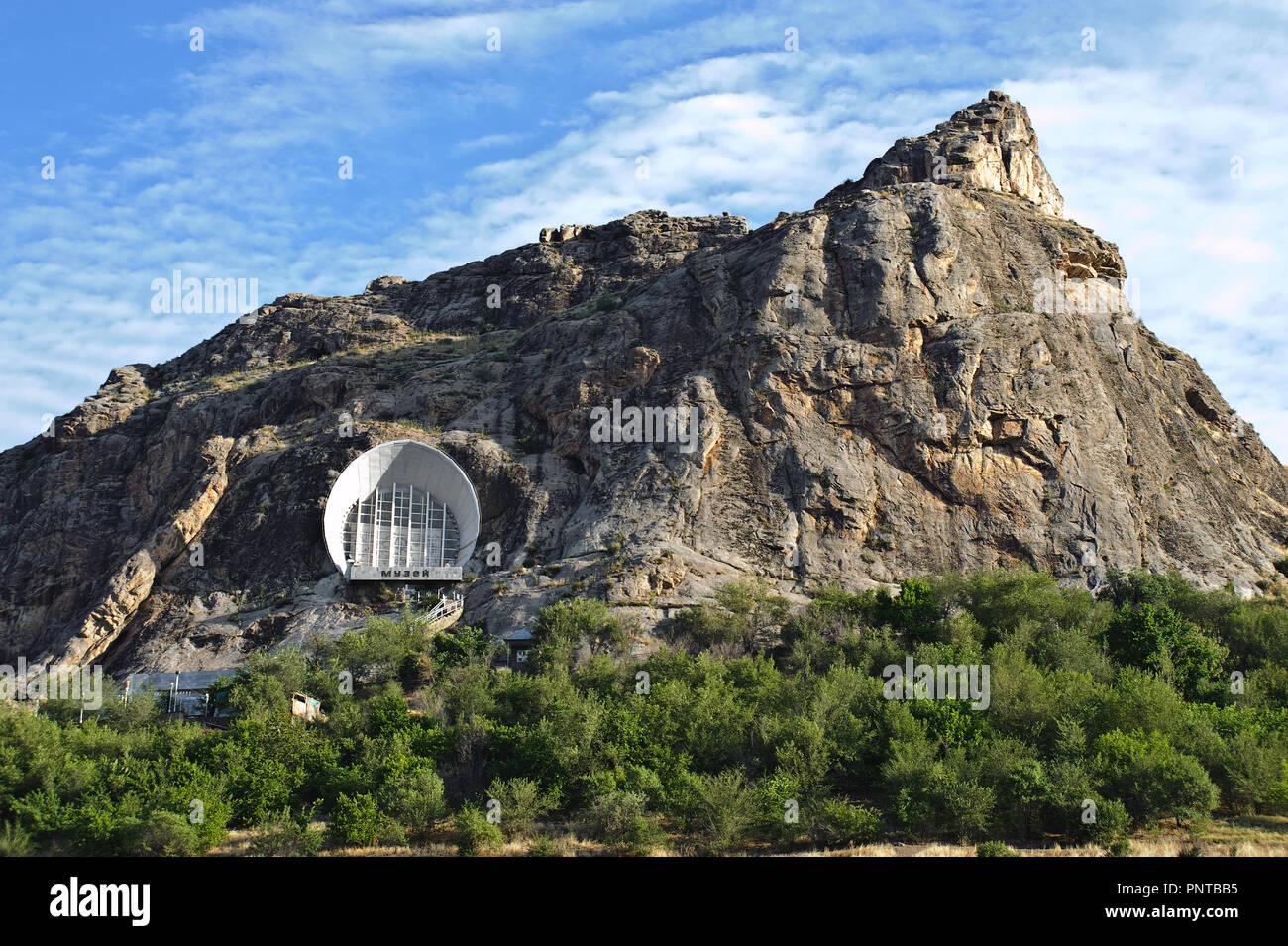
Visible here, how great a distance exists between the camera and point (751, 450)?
2298 inches

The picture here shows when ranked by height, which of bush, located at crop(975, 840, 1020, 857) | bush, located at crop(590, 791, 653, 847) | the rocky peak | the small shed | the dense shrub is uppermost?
the rocky peak

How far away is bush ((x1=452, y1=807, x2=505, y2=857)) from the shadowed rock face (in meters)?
15.6

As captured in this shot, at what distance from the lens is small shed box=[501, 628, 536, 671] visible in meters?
47.2

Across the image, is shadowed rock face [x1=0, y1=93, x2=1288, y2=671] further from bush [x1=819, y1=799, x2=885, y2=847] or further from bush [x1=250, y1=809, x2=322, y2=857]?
bush [x1=819, y1=799, x2=885, y2=847]

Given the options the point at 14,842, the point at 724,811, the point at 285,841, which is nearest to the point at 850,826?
the point at 724,811

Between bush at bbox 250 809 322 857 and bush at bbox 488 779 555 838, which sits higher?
bush at bbox 488 779 555 838

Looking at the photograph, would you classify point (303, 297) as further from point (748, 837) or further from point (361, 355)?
point (748, 837)

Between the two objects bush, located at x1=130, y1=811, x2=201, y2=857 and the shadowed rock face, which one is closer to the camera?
bush, located at x1=130, y1=811, x2=201, y2=857

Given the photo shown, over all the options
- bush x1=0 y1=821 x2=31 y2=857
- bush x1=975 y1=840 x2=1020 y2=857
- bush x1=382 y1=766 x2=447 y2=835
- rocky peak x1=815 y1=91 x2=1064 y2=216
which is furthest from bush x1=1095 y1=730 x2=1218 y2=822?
rocky peak x1=815 y1=91 x2=1064 y2=216

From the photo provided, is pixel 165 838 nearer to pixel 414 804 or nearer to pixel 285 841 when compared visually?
pixel 285 841

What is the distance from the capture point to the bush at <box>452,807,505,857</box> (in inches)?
1342

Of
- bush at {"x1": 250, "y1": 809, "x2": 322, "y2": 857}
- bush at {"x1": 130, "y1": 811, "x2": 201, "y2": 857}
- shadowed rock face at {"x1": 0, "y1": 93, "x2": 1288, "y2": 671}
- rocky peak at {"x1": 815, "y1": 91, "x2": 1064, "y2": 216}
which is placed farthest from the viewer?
rocky peak at {"x1": 815, "y1": 91, "x2": 1064, "y2": 216}

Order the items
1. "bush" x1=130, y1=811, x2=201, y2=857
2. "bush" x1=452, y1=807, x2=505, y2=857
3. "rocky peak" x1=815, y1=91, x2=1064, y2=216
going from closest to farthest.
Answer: "bush" x1=130, y1=811, x2=201, y2=857, "bush" x1=452, y1=807, x2=505, y2=857, "rocky peak" x1=815, y1=91, x2=1064, y2=216
